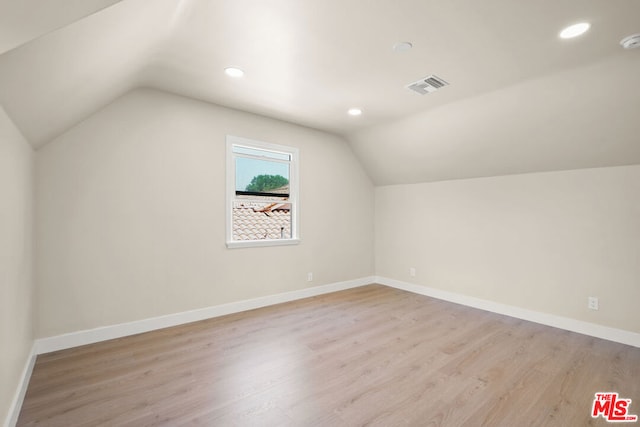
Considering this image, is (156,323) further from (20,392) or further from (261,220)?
(261,220)

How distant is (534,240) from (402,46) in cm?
286

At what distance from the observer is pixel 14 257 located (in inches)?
72.5

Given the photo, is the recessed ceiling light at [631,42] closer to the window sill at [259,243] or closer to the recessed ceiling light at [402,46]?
the recessed ceiling light at [402,46]

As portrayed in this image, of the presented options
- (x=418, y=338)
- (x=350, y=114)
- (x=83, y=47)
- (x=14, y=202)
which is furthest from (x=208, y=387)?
(x=350, y=114)

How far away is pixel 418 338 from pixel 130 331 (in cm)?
294

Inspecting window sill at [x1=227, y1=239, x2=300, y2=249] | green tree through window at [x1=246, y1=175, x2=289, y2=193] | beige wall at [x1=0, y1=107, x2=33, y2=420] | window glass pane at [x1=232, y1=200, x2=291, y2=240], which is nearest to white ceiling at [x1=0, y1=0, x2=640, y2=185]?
beige wall at [x1=0, y1=107, x2=33, y2=420]

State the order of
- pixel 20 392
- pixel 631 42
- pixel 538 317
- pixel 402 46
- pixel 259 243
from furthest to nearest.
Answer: pixel 259 243 < pixel 538 317 < pixel 402 46 < pixel 631 42 < pixel 20 392

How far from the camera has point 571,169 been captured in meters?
3.34

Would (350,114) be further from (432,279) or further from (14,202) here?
(14,202)

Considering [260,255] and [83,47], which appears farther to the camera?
[260,255]

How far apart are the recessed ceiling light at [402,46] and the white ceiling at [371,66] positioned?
4 centimetres

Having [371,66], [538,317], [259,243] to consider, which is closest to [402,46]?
[371,66]

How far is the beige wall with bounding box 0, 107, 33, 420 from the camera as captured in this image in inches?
62.4

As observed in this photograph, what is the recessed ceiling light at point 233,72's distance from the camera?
2.73 meters
